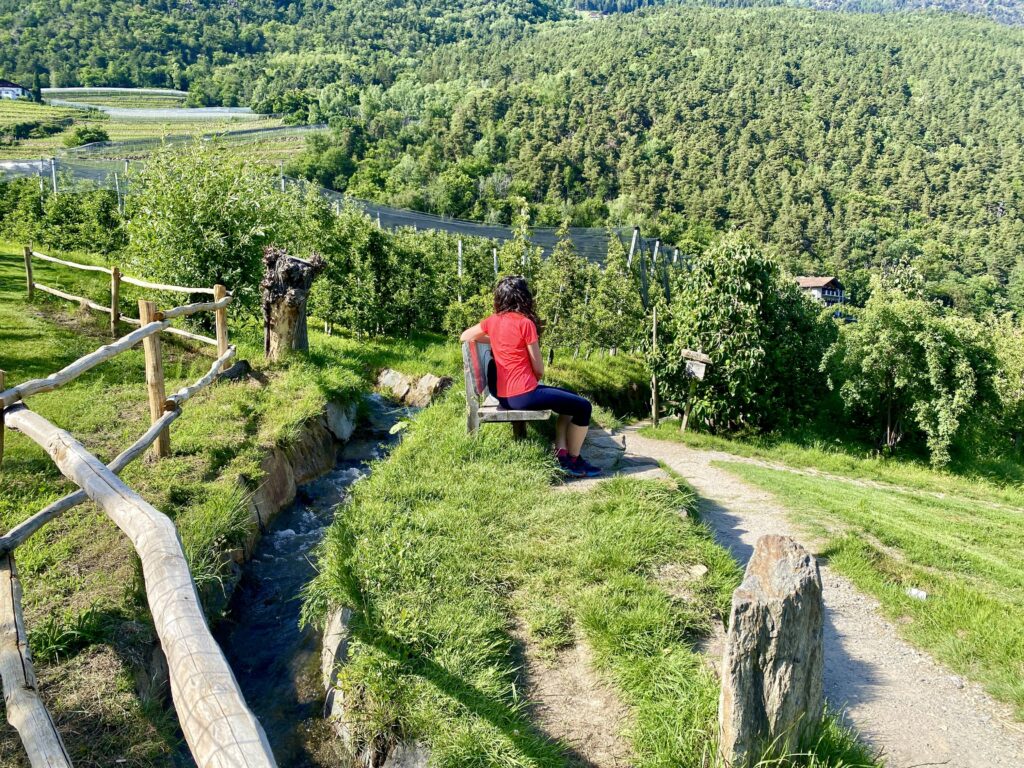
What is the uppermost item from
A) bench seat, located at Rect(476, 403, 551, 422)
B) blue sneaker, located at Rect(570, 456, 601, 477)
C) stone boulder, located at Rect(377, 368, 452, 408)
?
bench seat, located at Rect(476, 403, 551, 422)

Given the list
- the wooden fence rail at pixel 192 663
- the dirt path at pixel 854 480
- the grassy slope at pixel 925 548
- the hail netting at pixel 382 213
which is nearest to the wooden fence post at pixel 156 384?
the wooden fence rail at pixel 192 663

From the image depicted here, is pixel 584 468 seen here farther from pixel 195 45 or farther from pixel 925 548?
pixel 195 45

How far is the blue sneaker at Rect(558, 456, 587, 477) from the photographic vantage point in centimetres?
721

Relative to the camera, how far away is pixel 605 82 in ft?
467

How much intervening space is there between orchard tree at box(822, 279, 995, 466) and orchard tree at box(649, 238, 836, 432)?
419 centimetres

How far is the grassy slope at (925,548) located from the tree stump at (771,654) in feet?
7.59

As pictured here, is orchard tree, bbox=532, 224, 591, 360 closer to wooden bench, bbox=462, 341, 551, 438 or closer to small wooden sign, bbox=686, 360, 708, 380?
small wooden sign, bbox=686, 360, 708, 380

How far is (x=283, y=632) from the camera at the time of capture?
6.06 m

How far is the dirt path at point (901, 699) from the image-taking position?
12.9ft

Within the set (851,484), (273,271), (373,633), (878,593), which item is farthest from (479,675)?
(851,484)

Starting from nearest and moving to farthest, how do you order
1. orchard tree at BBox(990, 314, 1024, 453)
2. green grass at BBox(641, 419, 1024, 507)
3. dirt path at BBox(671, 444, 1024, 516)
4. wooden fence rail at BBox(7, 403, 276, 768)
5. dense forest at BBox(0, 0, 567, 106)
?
wooden fence rail at BBox(7, 403, 276, 768)
dirt path at BBox(671, 444, 1024, 516)
green grass at BBox(641, 419, 1024, 507)
orchard tree at BBox(990, 314, 1024, 453)
dense forest at BBox(0, 0, 567, 106)

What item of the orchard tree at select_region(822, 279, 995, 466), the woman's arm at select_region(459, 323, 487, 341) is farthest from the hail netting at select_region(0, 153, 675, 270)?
the woman's arm at select_region(459, 323, 487, 341)

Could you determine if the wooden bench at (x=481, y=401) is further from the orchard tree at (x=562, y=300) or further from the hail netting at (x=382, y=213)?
the hail netting at (x=382, y=213)

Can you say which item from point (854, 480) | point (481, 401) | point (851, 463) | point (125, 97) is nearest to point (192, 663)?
point (481, 401)
